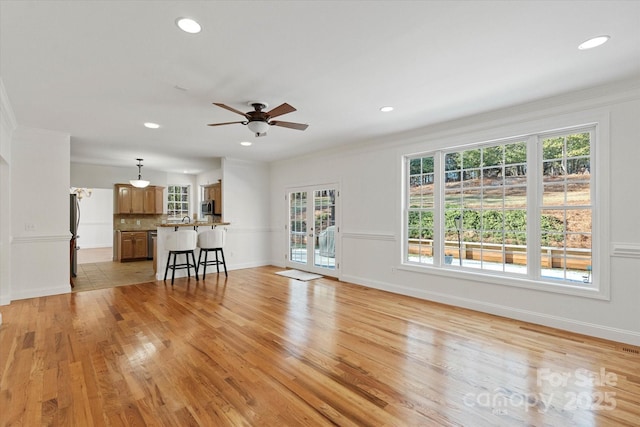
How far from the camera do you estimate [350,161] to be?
5.94 meters

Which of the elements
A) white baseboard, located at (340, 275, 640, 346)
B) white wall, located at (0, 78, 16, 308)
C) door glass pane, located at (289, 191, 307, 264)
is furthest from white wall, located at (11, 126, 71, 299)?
white baseboard, located at (340, 275, 640, 346)

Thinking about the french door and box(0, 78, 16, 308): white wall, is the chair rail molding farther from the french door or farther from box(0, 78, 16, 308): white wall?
box(0, 78, 16, 308): white wall

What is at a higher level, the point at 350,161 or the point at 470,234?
the point at 350,161

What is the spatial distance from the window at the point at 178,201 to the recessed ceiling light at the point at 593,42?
9945 millimetres

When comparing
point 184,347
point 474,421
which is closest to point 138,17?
point 184,347

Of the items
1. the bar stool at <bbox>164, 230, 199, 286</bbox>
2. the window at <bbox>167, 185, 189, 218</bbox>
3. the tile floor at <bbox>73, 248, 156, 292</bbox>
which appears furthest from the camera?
the window at <bbox>167, 185, 189, 218</bbox>

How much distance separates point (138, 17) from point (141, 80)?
3.63 ft

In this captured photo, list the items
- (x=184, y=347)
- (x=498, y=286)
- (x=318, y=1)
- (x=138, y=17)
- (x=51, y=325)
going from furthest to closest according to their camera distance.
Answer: (x=498, y=286), (x=51, y=325), (x=184, y=347), (x=138, y=17), (x=318, y=1)

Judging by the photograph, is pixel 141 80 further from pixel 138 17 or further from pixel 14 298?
pixel 14 298

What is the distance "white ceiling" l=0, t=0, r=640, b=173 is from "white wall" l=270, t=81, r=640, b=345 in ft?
0.87

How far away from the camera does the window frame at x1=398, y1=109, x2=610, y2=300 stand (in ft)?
10.7

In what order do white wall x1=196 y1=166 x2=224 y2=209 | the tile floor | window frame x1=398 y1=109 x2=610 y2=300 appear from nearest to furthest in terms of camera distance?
window frame x1=398 y1=109 x2=610 y2=300, the tile floor, white wall x1=196 y1=166 x2=224 y2=209

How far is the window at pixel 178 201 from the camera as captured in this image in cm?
987

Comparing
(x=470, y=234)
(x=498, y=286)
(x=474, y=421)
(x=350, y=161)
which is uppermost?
(x=350, y=161)
